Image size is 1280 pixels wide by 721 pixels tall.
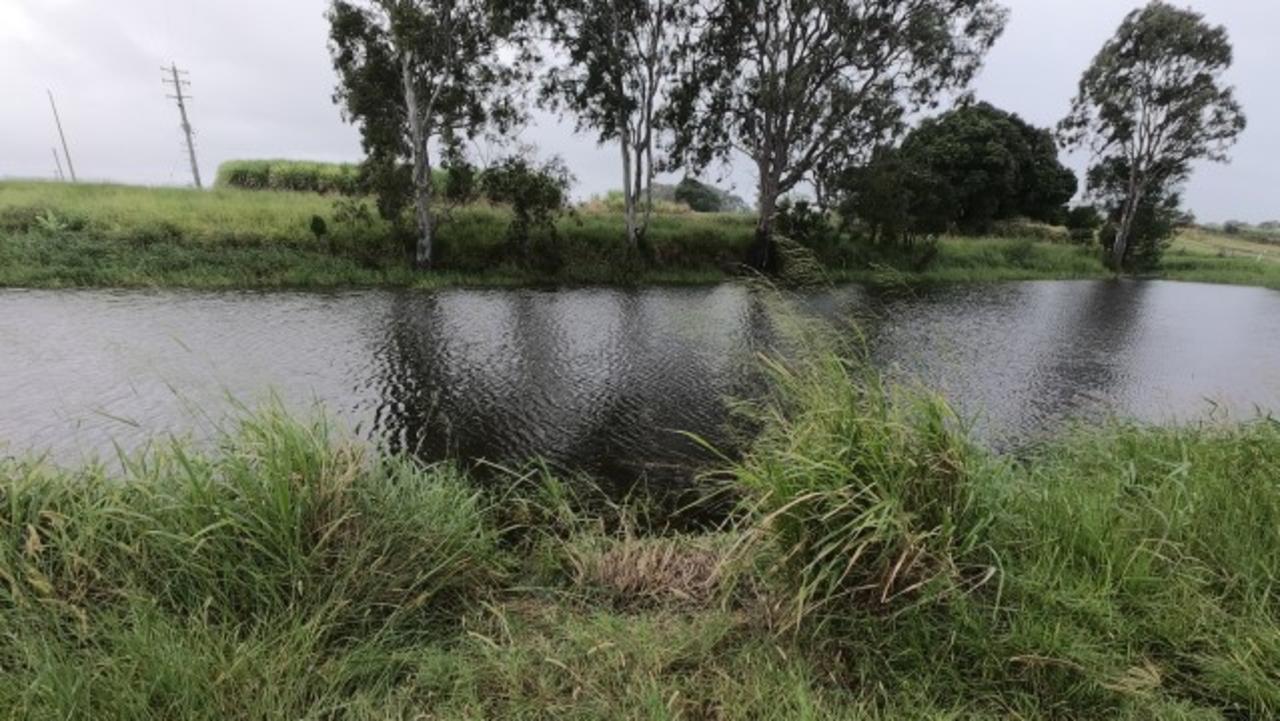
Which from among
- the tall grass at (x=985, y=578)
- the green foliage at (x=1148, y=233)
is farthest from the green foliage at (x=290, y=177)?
the green foliage at (x=1148, y=233)

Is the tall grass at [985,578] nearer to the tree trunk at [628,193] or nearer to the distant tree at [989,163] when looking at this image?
the tree trunk at [628,193]

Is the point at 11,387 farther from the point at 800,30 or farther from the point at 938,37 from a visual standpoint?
the point at 938,37

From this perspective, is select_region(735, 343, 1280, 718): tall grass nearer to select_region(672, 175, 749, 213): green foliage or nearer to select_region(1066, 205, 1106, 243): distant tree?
select_region(672, 175, 749, 213): green foliage

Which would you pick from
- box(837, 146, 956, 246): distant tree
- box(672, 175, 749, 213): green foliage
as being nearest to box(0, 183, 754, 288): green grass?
box(837, 146, 956, 246): distant tree

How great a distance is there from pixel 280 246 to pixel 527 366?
14575 mm

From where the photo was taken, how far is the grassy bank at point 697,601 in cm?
250

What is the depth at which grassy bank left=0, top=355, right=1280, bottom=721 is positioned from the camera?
2.50 m

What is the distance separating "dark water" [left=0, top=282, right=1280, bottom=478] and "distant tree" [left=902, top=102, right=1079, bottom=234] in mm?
23702

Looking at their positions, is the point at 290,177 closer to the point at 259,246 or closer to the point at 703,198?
the point at 259,246

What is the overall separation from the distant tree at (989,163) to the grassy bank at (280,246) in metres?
16.8

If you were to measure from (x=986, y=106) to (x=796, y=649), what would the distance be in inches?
2198

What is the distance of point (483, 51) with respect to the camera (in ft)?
69.6

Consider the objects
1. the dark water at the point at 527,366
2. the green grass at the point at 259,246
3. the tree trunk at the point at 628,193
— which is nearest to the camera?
the dark water at the point at 527,366

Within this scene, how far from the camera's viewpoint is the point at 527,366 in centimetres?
1166
